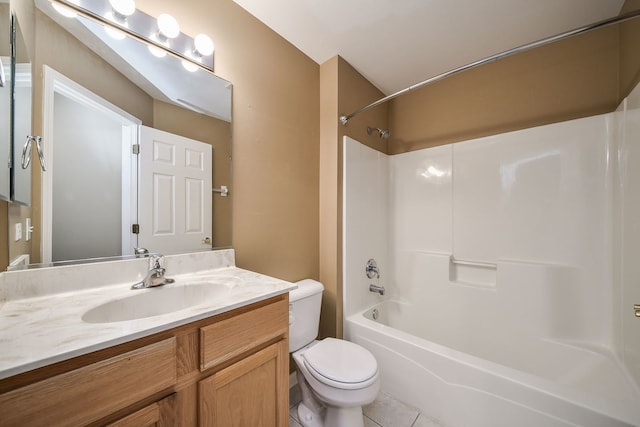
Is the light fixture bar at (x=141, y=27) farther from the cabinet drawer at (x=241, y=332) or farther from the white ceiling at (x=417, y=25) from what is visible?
the cabinet drawer at (x=241, y=332)

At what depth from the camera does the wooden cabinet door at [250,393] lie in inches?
28.6

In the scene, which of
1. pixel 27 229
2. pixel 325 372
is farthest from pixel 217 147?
pixel 325 372

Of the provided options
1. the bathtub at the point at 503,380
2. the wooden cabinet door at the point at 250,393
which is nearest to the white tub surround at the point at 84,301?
the wooden cabinet door at the point at 250,393

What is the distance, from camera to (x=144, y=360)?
0.60m

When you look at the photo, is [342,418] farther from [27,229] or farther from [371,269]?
[27,229]

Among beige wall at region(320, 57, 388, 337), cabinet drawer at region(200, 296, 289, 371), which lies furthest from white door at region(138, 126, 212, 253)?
beige wall at region(320, 57, 388, 337)

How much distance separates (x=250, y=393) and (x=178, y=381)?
0.29m

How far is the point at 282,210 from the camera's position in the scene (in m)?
1.59

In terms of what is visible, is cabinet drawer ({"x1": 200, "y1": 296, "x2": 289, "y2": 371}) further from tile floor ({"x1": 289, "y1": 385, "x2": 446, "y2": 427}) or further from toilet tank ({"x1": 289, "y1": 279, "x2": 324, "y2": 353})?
tile floor ({"x1": 289, "y1": 385, "x2": 446, "y2": 427})

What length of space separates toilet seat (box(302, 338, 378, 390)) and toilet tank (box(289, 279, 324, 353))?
0.27ft

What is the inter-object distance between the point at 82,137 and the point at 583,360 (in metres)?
2.78

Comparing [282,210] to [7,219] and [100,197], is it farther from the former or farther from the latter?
[7,219]

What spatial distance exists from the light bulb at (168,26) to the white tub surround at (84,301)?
1.07m

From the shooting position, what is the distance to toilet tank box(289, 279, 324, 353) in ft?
4.53
